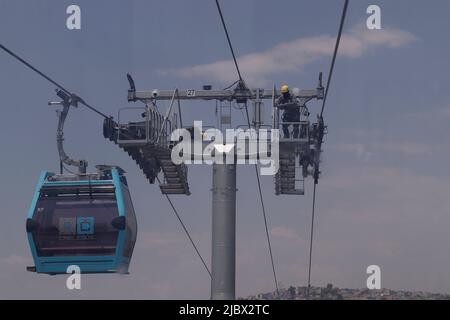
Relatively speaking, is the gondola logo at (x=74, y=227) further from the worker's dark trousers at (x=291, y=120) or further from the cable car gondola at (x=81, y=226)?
the worker's dark trousers at (x=291, y=120)

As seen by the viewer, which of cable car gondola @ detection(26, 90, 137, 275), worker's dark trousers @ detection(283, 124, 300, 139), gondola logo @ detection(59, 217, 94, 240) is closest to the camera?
cable car gondola @ detection(26, 90, 137, 275)

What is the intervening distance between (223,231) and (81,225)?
363cm

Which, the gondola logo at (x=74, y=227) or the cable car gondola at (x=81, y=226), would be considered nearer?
the cable car gondola at (x=81, y=226)

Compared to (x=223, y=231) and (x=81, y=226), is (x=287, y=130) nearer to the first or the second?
(x=223, y=231)

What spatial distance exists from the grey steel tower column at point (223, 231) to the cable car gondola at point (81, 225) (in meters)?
2.31

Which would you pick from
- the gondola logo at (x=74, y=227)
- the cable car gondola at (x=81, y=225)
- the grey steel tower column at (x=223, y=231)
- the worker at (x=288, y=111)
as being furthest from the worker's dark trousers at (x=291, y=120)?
the gondola logo at (x=74, y=227)

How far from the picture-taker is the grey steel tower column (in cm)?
2016

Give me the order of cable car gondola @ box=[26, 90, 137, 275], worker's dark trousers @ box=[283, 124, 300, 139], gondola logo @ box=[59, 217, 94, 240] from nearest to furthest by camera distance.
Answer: cable car gondola @ box=[26, 90, 137, 275]
gondola logo @ box=[59, 217, 94, 240]
worker's dark trousers @ box=[283, 124, 300, 139]

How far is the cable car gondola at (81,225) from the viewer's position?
18.0 m

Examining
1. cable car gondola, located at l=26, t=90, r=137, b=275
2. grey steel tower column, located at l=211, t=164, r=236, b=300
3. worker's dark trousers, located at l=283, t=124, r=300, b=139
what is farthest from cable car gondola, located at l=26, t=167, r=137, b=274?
worker's dark trousers, located at l=283, t=124, r=300, b=139

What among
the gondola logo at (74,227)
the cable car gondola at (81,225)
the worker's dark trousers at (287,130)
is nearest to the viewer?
the cable car gondola at (81,225)

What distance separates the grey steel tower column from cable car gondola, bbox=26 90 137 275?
2.31m

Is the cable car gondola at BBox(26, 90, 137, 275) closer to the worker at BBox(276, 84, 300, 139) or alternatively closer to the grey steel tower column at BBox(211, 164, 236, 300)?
the grey steel tower column at BBox(211, 164, 236, 300)
